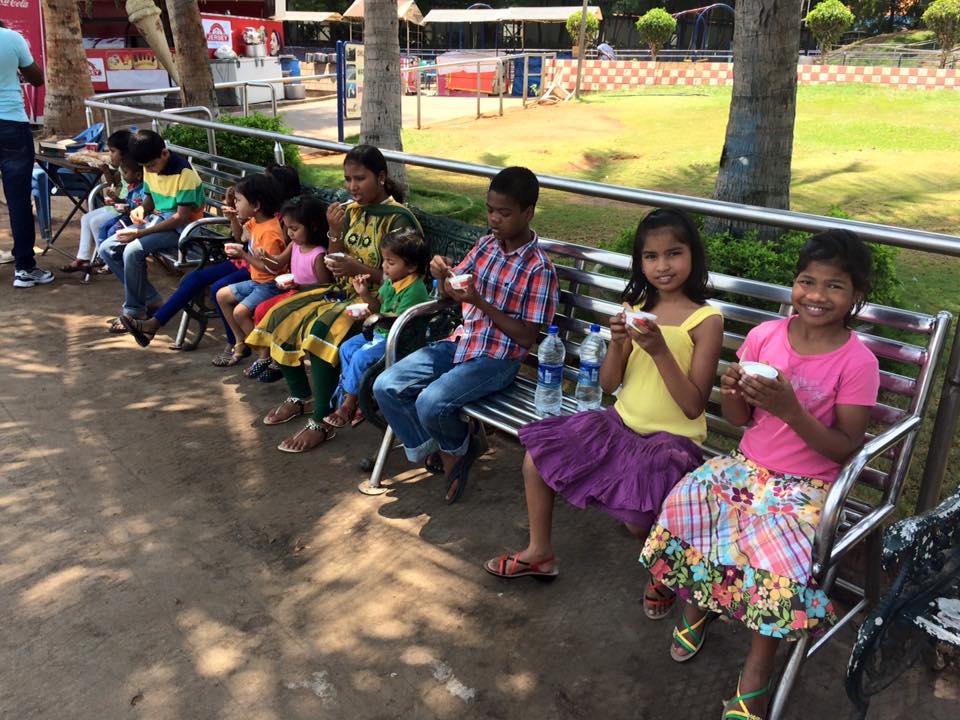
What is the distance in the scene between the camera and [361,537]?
10.8ft

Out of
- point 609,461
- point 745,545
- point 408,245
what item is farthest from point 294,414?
point 745,545

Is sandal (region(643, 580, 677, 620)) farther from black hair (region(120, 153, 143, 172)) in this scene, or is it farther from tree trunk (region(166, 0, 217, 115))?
tree trunk (region(166, 0, 217, 115))

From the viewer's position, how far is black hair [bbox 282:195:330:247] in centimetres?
438

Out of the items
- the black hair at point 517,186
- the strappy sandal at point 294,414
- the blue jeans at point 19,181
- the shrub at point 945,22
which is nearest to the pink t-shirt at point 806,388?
the black hair at point 517,186

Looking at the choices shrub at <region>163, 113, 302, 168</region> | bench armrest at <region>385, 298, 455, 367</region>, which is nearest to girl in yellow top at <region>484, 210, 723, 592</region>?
bench armrest at <region>385, 298, 455, 367</region>

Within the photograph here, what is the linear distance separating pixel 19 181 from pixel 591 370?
5.56 metres

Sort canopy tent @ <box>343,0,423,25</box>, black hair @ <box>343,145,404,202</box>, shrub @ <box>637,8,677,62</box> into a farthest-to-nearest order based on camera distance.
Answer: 1. shrub @ <box>637,8,677,62</box>
2. canopy tent @ <box>343,0,423,25</box>
3. black hair @ <box>343,145,404,202</box>

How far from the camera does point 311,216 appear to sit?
4402 mm

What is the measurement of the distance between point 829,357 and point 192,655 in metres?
2.27

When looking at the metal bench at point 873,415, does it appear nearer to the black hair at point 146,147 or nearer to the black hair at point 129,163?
the black hair at point 146,147

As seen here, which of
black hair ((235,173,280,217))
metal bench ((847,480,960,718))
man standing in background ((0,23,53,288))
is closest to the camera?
metal bench ((847,480,960,718))

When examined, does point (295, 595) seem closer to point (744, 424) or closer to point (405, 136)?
point (744, 424)

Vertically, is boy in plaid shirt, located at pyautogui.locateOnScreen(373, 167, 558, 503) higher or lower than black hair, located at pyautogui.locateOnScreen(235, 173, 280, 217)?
→ lower

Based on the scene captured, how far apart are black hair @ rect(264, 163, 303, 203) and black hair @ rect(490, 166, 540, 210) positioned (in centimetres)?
200
